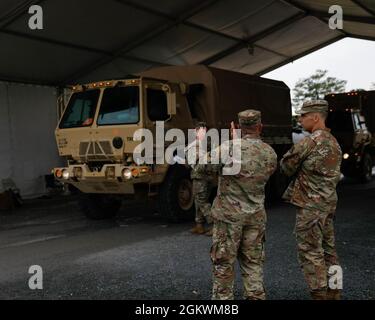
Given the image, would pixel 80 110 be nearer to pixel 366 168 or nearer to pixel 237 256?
pixel 237 256

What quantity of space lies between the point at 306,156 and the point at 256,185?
607 millimetres

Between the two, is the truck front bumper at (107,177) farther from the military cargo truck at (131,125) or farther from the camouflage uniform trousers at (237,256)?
the camouflage uniform trousers at (237,256)

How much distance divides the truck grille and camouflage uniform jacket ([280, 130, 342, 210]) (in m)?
4.01

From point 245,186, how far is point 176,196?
4.45 meters

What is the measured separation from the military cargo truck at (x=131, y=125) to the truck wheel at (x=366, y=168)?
683 centimetres

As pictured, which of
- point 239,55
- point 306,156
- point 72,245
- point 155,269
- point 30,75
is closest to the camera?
→ point 306,156

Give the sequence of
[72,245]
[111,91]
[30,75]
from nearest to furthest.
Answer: [72,245]
[111,91]
[30,75]

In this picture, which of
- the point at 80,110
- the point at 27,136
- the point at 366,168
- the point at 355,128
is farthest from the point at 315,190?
the point at 366,168

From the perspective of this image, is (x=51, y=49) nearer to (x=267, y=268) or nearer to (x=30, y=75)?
(x=30, y=75)

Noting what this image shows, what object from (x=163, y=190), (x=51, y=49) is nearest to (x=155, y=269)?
(x=163, y=190)

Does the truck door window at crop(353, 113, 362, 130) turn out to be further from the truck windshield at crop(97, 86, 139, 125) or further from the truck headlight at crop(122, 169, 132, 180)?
the truck headlight at crop(122, 169, 132, 180)
